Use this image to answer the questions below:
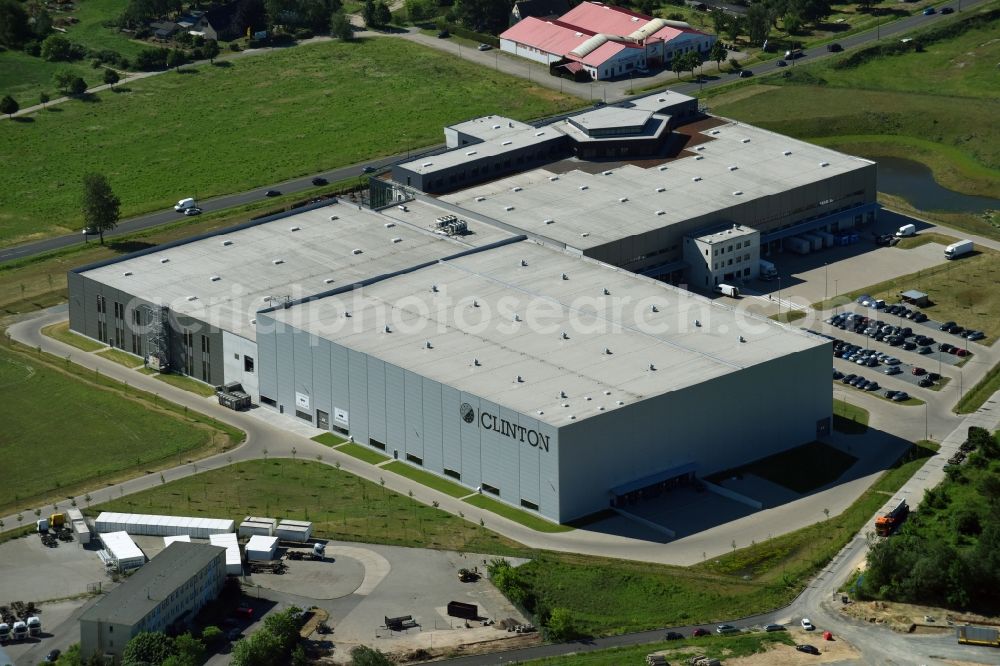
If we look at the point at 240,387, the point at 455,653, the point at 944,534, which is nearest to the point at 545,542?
the point at 455,653

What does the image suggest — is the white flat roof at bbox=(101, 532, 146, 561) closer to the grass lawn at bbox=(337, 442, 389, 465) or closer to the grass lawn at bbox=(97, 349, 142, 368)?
the grass lawn at bbox=(337, 442, 389, 465)

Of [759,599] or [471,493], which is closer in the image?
[759,599]

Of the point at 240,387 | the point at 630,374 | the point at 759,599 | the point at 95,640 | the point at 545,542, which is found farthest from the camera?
the point at 240,387

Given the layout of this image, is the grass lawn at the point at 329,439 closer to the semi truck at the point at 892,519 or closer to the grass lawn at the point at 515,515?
the grass lawn at the point at 515,515

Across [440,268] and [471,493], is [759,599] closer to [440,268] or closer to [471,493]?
[471,493]

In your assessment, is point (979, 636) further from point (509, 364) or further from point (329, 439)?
point (329, 439)

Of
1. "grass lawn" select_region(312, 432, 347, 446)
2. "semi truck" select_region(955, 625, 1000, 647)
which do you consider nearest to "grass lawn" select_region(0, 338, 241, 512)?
"grass lawn" select_region(312, 432, 347, 446)

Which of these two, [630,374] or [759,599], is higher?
[630,374]
